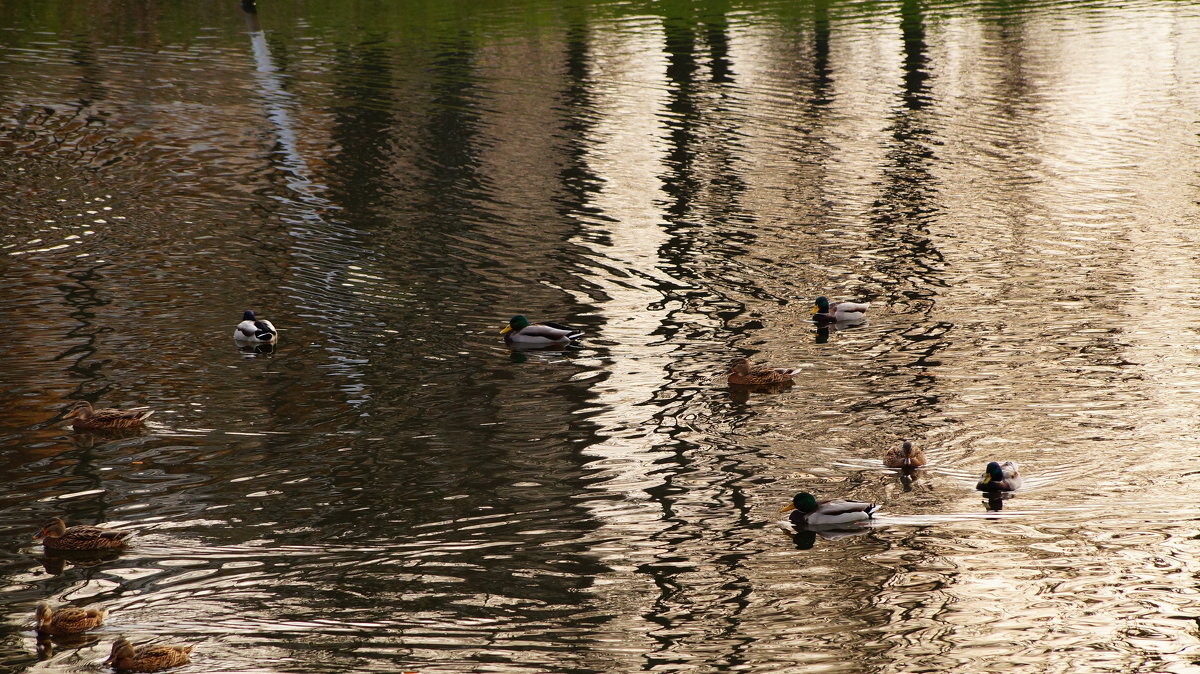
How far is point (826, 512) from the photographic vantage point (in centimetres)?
1466

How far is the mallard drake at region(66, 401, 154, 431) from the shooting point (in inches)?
669

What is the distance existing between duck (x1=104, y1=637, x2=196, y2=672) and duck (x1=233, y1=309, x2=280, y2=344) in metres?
9.21

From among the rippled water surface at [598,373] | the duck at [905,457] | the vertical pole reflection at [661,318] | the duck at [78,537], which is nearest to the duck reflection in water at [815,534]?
the rippled water surface at [598,373]

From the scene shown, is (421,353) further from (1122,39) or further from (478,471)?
(1122,39)

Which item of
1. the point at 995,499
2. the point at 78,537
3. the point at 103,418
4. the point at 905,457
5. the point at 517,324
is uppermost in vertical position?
the point at 103,418

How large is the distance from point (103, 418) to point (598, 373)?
23.3 ft

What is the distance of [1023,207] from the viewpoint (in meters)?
30.5

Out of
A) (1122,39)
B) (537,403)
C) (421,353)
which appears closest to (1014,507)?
(537,403)

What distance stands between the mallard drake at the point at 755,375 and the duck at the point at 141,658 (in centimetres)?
961

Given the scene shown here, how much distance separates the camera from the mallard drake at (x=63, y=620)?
12190 millimetres

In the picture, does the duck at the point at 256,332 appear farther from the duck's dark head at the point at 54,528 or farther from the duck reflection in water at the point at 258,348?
the duck's dark head at the point at 54,528

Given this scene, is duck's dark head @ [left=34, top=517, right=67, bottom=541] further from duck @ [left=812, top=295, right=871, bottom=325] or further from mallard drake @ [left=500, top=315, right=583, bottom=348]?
duck @ [left=812, top=295, right=871, bottom=325]

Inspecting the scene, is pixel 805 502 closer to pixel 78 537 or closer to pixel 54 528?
pixel 78 537

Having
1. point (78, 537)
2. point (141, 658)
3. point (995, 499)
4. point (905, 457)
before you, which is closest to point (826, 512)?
point (905, 457)
